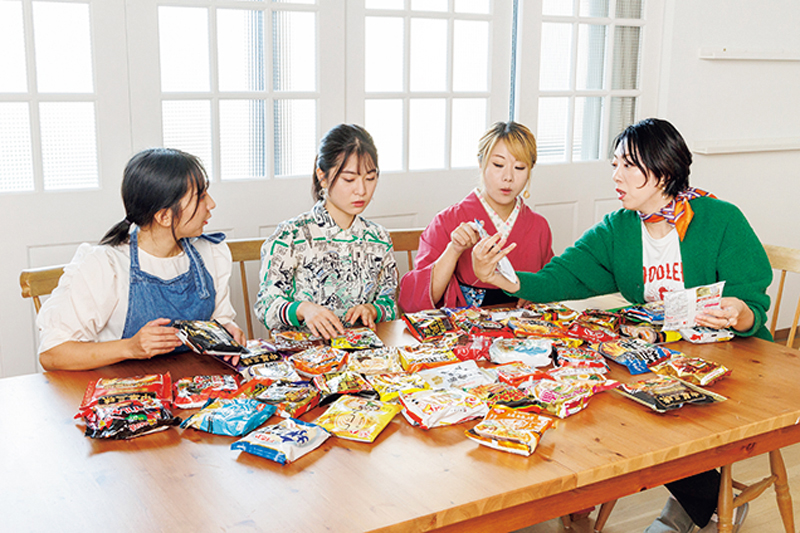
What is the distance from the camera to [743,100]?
12.3 feet

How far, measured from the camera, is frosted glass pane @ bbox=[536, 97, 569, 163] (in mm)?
3373

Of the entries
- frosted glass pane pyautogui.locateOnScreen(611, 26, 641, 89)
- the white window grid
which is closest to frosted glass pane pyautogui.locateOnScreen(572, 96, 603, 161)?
the white window grid

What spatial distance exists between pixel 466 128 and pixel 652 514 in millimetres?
1811

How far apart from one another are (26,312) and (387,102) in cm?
163

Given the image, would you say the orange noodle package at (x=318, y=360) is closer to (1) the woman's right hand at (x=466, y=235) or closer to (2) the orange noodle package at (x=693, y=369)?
(1) the woman's right hand at (x=466, y=235)

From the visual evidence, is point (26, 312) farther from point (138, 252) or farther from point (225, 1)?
point (225, 1)

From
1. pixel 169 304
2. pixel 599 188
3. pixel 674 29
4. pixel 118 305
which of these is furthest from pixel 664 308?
pixel 674 29

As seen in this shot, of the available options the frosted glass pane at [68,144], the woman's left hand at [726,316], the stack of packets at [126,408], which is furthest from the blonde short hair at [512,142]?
the frosted glass pane at [68,144]

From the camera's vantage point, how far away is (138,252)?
1.73 metres

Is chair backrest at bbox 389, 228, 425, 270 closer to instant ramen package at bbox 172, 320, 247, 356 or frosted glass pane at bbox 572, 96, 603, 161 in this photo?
instant ramen package at bbox 172, 320, 247, 356

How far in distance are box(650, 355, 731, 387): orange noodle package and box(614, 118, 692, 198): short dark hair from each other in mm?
547

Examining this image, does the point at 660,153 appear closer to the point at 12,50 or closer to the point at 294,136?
the point at 294,136

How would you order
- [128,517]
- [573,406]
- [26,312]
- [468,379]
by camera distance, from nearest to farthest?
[128,517] → [573,406] → [468,379] → [26,312]

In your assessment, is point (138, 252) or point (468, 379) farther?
point (138, 252)
